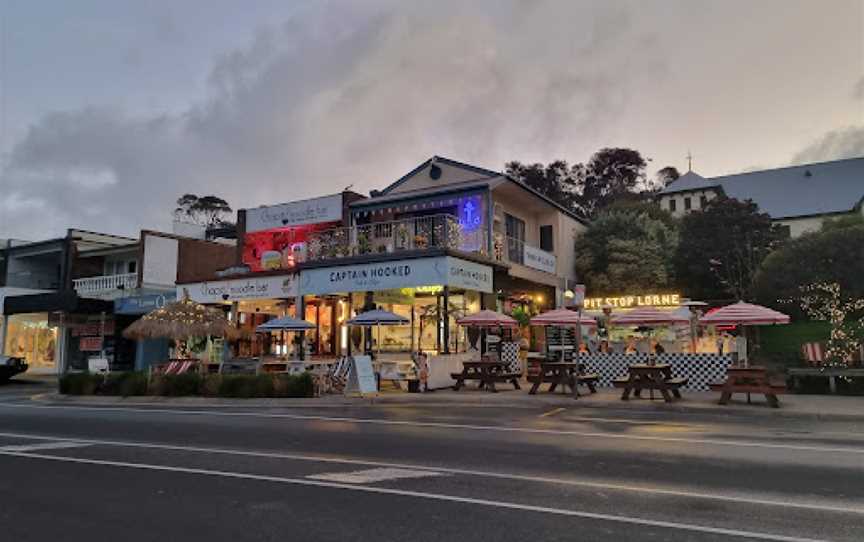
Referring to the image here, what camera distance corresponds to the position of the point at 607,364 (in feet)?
73.4

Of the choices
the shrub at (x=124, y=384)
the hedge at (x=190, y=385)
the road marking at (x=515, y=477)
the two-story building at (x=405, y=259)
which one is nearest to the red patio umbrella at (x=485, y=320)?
the two-story building at (x=405, y=259)

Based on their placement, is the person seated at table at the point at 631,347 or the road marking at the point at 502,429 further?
the person seated at table at the point at 631,347

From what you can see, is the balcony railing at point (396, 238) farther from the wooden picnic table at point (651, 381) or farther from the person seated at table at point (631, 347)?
the wooden picnic table at point (651, 381)

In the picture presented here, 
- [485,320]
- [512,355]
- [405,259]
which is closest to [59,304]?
[405,259]

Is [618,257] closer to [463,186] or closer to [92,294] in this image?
[463,186]

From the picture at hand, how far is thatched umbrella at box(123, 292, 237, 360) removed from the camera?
906 inches

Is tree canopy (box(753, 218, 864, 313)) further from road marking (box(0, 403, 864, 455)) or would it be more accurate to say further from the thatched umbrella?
the thatched umbrella

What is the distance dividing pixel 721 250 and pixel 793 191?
135 ft

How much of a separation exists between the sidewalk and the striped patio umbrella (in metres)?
2.05

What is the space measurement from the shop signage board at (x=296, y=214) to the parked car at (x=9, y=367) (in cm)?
1242

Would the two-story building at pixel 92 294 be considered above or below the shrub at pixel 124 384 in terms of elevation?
above

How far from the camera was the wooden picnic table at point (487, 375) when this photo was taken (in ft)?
66.8

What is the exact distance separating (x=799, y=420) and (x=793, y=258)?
1728cm

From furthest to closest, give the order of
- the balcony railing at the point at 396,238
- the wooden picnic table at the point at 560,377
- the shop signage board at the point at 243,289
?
the shop signage board at the point at 243,289 < the balcony railing at the point at 396,238 < the wooden picnic table at the point at 560,377
